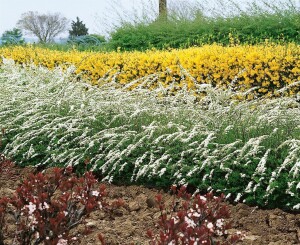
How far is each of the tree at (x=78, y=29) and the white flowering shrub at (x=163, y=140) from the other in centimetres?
2822

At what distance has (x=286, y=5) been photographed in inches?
547

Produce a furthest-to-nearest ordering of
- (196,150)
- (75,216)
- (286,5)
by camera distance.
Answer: (286,5), (196,150), (75,216)

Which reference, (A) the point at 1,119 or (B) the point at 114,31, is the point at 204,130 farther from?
(B) the point at 114,31

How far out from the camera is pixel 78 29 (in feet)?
114

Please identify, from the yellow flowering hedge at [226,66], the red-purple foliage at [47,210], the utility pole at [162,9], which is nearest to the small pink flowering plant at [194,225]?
the red-purple foliage at [47,210]

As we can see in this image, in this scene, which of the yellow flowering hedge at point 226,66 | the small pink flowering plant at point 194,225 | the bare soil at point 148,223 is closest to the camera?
the small pink flowering plant at point 194,225

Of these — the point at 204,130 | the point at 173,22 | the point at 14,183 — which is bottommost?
the point at 14,183

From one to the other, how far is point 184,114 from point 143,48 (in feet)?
30.4

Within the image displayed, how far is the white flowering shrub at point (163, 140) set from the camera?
16.0 feet

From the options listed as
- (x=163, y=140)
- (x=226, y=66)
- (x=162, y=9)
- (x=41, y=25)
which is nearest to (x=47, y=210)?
(x=163, y=140)

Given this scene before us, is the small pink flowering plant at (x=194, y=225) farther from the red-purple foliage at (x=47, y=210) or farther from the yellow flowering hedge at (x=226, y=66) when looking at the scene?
the yellow flowering hedge at (x=226, y=66)

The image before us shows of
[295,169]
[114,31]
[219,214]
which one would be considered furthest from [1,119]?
[114,31]

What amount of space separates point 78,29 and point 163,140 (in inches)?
1193

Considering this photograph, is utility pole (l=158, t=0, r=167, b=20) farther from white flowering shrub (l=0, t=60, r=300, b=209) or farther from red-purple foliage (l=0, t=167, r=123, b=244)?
red-purple foliage (l=0, t=167, r=123, b=244)
